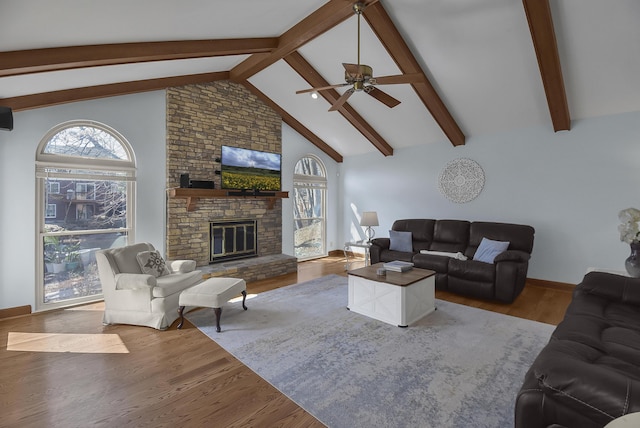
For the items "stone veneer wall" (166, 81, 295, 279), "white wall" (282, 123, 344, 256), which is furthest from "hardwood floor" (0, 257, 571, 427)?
"white wall" (282, 123, 344, 256)

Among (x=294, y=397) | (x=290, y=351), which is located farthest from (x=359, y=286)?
(x=294, y=397)

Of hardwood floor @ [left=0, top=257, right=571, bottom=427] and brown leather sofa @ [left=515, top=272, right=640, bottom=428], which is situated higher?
brown leather sofa @ [left=515, top=272, right=640, bottom=428]

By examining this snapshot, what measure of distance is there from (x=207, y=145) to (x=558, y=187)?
580cm

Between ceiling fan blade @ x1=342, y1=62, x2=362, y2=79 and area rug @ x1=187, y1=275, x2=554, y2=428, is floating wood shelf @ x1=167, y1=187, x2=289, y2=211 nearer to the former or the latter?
area rug @ x1=187, y1=275, x2=554, y2=428

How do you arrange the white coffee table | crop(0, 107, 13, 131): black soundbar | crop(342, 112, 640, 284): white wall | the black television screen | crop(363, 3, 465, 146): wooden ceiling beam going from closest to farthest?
crop(0, 107, 13, 131): black soundbar < the white coffee table < crop(363, 3, 465, 146): wooden ceiling beam < crop(342, 112, 640, 284): white wall < the black television screen

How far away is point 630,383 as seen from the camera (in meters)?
1.16

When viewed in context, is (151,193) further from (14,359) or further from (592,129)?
(592,129)

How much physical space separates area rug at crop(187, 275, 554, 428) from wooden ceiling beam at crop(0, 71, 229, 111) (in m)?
3.06

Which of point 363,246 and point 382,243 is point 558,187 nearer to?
point 382,243

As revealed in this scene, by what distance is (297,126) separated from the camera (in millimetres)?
6750

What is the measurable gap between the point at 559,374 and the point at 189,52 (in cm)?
415

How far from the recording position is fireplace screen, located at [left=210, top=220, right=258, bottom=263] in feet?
17.6

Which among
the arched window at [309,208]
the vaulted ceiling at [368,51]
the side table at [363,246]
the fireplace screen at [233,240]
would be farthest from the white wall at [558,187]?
the fireplace screen at [233,240]

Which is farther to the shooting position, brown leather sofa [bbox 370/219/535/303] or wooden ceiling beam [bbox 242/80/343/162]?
Answer: wooden ceiling beam [bbox 242/80/343/162]
